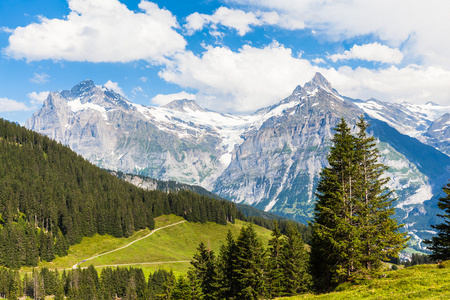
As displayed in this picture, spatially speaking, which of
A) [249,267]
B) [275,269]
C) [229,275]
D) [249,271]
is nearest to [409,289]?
[249,271]

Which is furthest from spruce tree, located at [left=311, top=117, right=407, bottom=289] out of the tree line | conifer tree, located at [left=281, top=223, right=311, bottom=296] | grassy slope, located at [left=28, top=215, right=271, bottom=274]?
grassy slope, located at [left=28, top=215, right=271, bottom=274]

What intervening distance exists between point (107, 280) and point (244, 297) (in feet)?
273

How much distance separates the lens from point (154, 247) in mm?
161375

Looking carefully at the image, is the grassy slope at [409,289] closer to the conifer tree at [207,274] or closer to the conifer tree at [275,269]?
the conifer tree at [275,269]

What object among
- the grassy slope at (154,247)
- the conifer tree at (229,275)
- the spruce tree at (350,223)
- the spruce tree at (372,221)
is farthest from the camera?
the grassy slope at (154,247)

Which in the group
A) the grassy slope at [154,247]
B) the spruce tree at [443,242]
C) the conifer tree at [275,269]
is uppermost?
the spruce tree at [443,242]

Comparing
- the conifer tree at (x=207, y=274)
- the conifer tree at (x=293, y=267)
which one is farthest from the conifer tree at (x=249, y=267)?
the conifer tree at (x=293, y=267)

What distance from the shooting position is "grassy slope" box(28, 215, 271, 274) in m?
139

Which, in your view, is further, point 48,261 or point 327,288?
point 48,261

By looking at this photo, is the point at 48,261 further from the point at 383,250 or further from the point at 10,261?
the point at 383,250

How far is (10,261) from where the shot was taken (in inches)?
4727

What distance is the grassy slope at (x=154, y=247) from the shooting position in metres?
139

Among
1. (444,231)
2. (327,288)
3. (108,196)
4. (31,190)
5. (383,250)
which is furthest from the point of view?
(108,196)

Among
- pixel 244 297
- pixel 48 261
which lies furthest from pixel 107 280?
pixel 244 297
